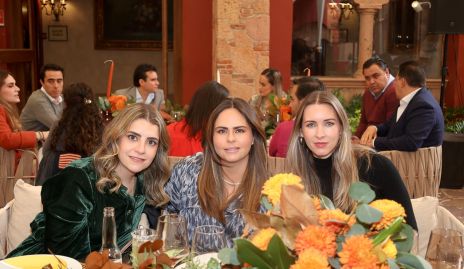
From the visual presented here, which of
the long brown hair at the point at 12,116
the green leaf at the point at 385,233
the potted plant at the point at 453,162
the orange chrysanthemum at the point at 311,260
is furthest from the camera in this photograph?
the potted plant at the point at 453,162

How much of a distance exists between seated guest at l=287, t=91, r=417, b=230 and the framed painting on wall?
33.6ft

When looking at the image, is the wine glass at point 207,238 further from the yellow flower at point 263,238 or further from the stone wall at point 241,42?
the stone wall at point 241,42

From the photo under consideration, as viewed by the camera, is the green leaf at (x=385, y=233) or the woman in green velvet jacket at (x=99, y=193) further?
the woman in green velvet jacket at (x=99, y=193)

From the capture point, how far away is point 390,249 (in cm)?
117

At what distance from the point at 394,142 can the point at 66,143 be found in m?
2.18

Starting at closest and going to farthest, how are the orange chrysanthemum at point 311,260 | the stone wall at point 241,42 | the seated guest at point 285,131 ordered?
the orange chrysanthemum at point 311,260, the seated guest at point 285,131, the stone wall at point 241,42

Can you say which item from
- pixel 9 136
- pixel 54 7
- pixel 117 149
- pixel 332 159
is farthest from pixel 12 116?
pixel 54 7

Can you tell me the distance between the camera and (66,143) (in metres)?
3.51

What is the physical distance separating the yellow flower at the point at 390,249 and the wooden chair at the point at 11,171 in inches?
133

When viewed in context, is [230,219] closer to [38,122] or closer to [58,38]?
[38,122]

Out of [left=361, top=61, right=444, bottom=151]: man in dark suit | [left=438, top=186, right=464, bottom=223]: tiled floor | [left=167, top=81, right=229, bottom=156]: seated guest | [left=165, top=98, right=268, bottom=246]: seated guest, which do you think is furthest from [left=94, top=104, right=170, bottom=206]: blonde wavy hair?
[left=438, top=186, right=464, bottom=223]: tiled floor

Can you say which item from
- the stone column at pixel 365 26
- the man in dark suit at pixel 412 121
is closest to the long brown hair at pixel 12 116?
the man in dark suit at pixel 412 121

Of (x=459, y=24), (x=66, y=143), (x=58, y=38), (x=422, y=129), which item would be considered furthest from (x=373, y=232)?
(x=58, y=38)

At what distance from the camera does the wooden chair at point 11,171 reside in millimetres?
4082
